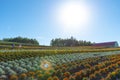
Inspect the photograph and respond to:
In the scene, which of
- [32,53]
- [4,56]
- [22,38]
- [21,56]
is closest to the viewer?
[4,56]

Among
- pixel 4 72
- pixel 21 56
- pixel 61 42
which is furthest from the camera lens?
pixel 61 42

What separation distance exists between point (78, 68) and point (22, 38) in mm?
72924

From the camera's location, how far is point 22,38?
85125mm

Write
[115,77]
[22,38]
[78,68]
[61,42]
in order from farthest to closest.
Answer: [61,42]
[22,38]
[78,68]
[115,77]

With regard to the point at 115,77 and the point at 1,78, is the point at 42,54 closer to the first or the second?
the point at 1,78

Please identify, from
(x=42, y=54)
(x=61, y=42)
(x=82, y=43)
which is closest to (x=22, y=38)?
(x=61, y=42)

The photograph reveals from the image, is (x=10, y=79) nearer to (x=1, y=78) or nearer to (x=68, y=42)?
(x=1, y=78)

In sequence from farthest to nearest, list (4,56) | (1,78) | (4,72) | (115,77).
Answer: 1. (4,56)
2. (4,72)
3. (1,78)
4. (115,77)

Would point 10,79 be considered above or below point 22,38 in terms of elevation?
below

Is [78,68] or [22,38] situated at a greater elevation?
[22,38]

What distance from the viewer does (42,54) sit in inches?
920

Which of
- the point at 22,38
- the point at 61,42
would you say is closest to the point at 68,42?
the point at 61,42

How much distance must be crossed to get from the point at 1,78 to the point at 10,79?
0.83 m

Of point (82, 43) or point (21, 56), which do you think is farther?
point (82, 43)
